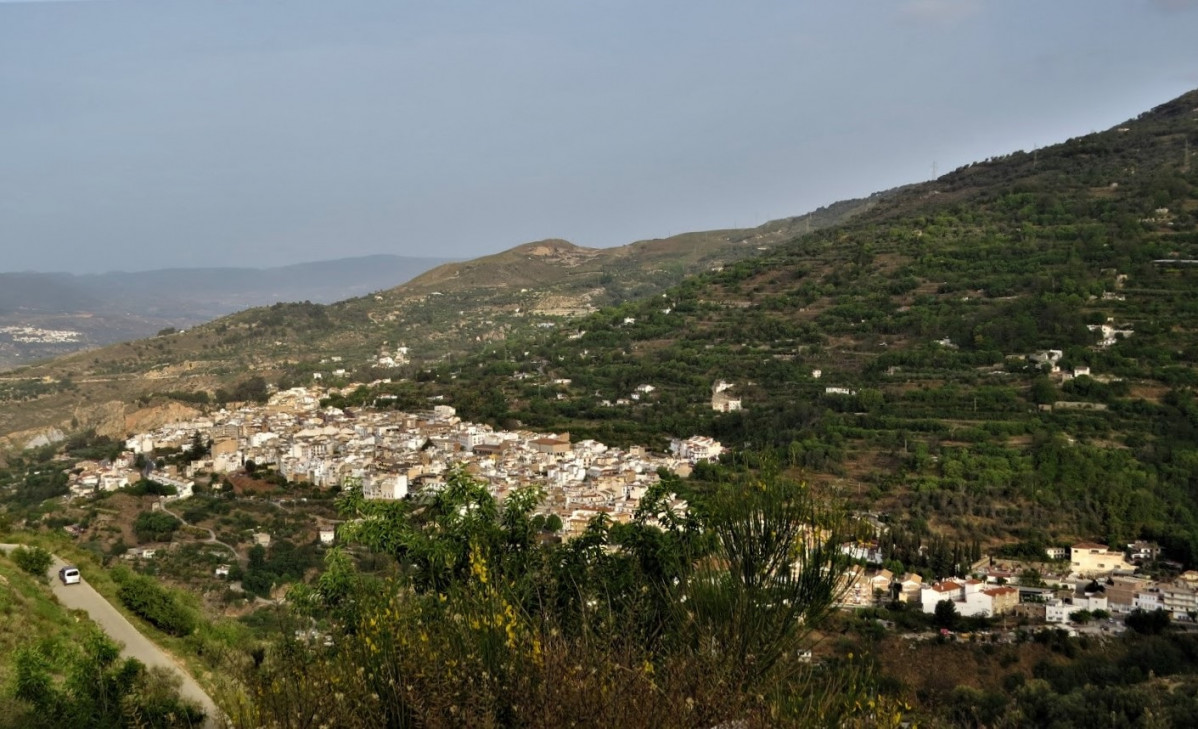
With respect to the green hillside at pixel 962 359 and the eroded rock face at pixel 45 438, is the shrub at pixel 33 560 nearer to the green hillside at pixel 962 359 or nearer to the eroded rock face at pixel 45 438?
the green hillside at pixel 962 359

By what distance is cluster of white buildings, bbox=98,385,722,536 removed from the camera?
70.0 ft

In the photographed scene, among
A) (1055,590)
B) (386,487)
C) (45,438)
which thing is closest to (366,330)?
(45,438)

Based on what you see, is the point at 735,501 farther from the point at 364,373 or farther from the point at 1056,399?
the point at 364,373

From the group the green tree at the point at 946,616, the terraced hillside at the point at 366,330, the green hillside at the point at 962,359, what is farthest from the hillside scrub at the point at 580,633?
the terraced hillside at the point at 366,330

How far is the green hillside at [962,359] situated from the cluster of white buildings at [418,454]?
7.68 ft

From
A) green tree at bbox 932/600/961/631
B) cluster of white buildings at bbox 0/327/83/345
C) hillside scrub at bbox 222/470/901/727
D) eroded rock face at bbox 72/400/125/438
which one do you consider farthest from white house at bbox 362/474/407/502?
cluster of white buildings at bbox 0/327/83/345

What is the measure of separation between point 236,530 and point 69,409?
23826 millimetres

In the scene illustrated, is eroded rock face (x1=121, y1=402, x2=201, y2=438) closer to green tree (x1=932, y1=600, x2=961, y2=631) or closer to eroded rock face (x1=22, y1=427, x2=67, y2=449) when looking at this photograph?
eroded rock face (x1=22, y1=427, x2=67, y2=449)

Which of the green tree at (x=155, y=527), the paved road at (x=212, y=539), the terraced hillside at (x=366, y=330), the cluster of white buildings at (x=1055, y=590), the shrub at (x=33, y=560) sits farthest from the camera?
the terraced hillside at (x=366, y=330)

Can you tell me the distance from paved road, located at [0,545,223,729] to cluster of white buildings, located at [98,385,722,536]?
10.2 m

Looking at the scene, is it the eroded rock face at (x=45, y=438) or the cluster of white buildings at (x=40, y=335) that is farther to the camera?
the cluster of white buildings at (x=40, y=335)

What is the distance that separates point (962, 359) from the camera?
26578mm

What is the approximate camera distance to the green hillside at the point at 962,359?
18.7m

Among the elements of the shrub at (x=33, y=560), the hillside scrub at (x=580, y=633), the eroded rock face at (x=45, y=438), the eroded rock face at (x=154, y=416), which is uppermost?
the hillside scrub at (x=580, y=633)
